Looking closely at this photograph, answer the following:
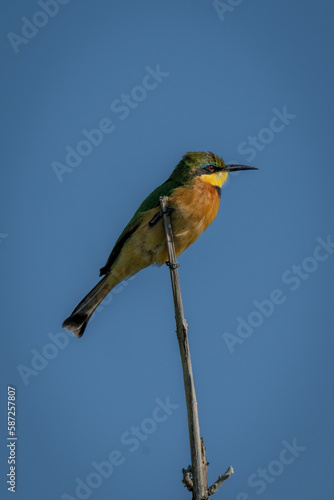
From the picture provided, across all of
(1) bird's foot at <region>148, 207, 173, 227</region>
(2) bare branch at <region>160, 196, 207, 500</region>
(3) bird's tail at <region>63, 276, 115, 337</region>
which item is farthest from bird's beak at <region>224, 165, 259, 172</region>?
(2) bare branch at <region>160, 196, 207, 500</region>

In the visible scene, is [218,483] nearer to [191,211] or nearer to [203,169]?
[191,211]

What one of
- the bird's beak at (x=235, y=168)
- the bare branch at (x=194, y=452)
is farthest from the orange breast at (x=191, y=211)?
the bare branch at (x=194, y=452)

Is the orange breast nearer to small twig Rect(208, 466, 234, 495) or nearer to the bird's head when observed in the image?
the bird's head

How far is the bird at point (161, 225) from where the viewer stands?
6285 millimetres

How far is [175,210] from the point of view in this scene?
6.20m

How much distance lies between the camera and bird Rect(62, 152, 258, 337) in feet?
20.6

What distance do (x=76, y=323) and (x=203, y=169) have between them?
2.35 metres

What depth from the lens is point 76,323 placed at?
6348mm

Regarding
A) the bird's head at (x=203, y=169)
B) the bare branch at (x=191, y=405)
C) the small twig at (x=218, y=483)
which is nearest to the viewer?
the bare branch at (x=191, y=405)

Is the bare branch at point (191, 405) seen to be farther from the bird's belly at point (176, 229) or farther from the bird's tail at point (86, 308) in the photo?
the bird's tail at point (86, 308)

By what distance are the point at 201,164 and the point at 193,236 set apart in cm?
99

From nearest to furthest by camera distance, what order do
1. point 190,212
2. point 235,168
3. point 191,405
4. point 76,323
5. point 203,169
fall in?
point 191,405
point 190,212
point 76,323
point 203,169
point 235,168

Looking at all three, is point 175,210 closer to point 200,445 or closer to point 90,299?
point 90,299

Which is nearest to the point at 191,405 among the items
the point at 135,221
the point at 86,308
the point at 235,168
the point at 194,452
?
the point at 194,452
